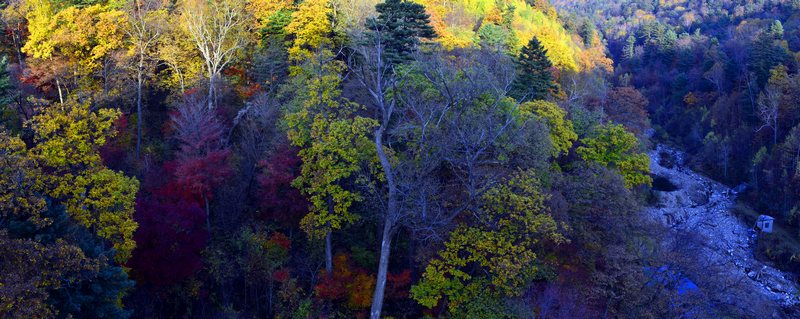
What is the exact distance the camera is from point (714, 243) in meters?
31.6

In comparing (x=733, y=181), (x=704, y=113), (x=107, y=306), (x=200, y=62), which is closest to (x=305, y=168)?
(x=107, y=306)

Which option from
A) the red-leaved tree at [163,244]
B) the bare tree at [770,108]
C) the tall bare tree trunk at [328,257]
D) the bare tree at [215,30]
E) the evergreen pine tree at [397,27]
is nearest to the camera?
the red-leaved tree at [163,244]

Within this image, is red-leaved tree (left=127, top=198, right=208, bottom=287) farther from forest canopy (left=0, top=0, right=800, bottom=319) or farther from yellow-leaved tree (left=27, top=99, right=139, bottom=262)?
yellow-leaved tree (left=27, top=99, right=139, bottom=262)

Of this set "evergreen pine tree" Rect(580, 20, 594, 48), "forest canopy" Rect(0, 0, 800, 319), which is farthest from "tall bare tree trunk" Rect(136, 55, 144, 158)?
"evergreen pine tree" Rect(580, 20, 594, 48)

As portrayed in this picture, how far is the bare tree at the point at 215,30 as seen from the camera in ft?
85.4

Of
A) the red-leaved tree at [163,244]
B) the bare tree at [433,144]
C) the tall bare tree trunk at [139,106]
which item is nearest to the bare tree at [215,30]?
the tall bare tree trunk at [139,106]

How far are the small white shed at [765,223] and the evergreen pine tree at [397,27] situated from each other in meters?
27.1

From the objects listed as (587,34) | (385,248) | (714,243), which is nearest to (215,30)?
(385,248)

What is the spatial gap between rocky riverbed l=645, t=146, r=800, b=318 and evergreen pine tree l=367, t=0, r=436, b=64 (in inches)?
618

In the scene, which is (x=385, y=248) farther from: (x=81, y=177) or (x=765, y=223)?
(x=765, y=223)

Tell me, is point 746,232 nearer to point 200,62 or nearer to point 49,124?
point 200,62

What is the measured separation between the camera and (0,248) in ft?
31.7

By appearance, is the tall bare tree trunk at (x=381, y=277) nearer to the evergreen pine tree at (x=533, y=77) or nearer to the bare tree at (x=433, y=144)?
the bare tree at (x=433, y=144)

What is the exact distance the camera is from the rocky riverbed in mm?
18969
